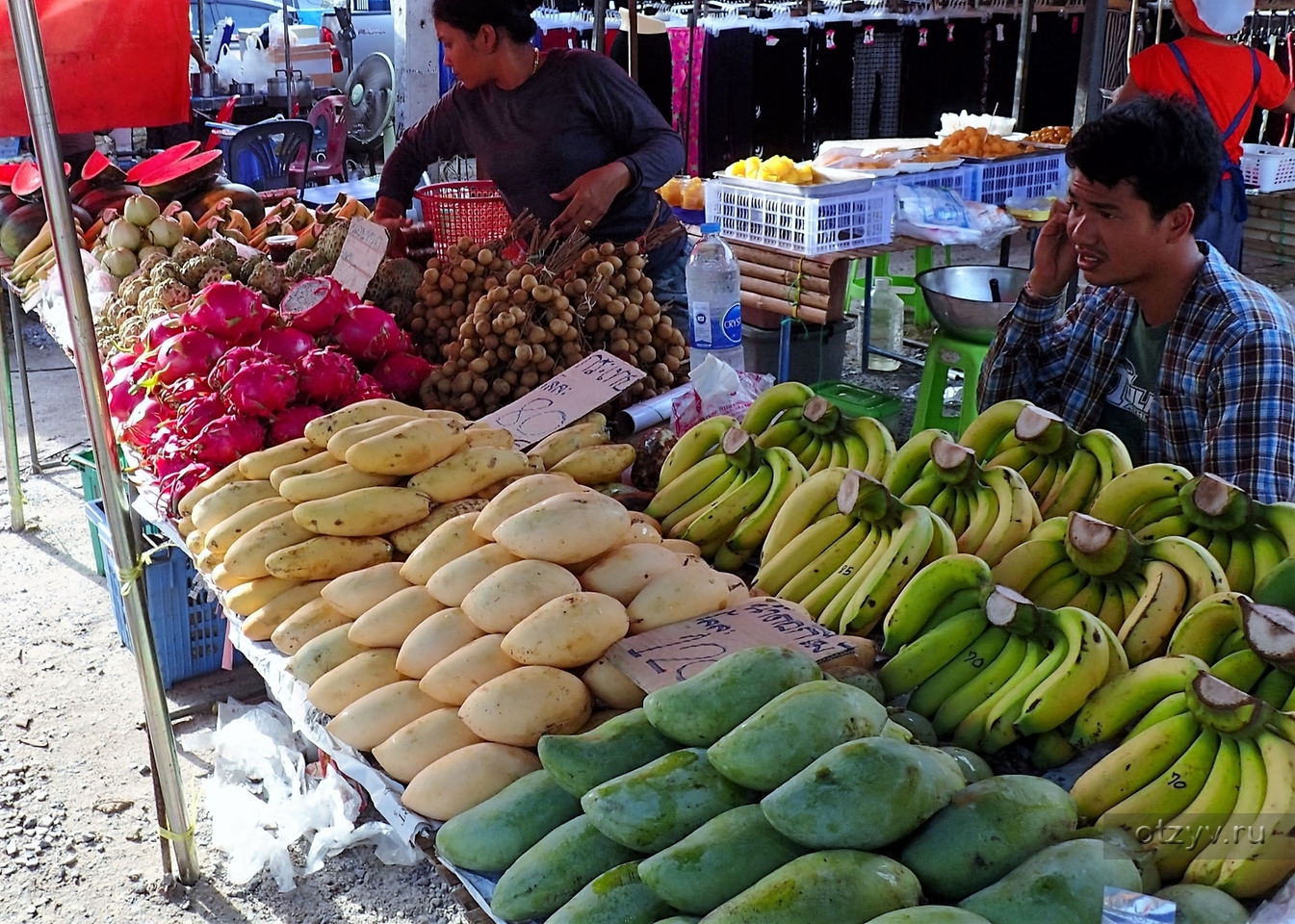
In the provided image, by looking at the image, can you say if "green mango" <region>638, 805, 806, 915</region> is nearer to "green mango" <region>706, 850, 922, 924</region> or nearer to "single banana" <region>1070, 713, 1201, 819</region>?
"green mango" <region>706, 850, 922, 924</region>

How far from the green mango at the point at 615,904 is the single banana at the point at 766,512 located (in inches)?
29.4

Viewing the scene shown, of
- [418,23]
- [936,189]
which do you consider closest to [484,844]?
[936,189]

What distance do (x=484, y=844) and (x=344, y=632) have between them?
1.64ft

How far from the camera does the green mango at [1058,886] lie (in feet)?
2.95

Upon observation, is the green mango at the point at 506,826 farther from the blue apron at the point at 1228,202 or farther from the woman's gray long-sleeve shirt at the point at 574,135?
the blue apron at the point at 1228,202

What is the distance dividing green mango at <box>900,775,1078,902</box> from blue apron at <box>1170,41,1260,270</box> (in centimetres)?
400

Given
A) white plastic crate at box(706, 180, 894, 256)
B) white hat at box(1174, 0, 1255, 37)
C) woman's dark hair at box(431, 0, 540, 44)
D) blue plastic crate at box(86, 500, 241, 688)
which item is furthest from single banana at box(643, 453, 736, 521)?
white hat at box(1174, 0, 1255, 37)

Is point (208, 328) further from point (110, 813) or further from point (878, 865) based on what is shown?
point (878, 865)

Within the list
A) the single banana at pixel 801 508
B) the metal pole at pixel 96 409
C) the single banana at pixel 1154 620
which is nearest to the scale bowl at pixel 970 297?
the single banana at pixel 801 508

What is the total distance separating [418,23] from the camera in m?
7.12

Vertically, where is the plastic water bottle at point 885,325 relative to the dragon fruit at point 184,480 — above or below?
below

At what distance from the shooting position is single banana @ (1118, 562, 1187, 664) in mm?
1292

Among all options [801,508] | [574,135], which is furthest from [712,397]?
[574,135]

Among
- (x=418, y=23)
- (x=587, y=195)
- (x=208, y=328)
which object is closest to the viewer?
(x=208, y=328)
